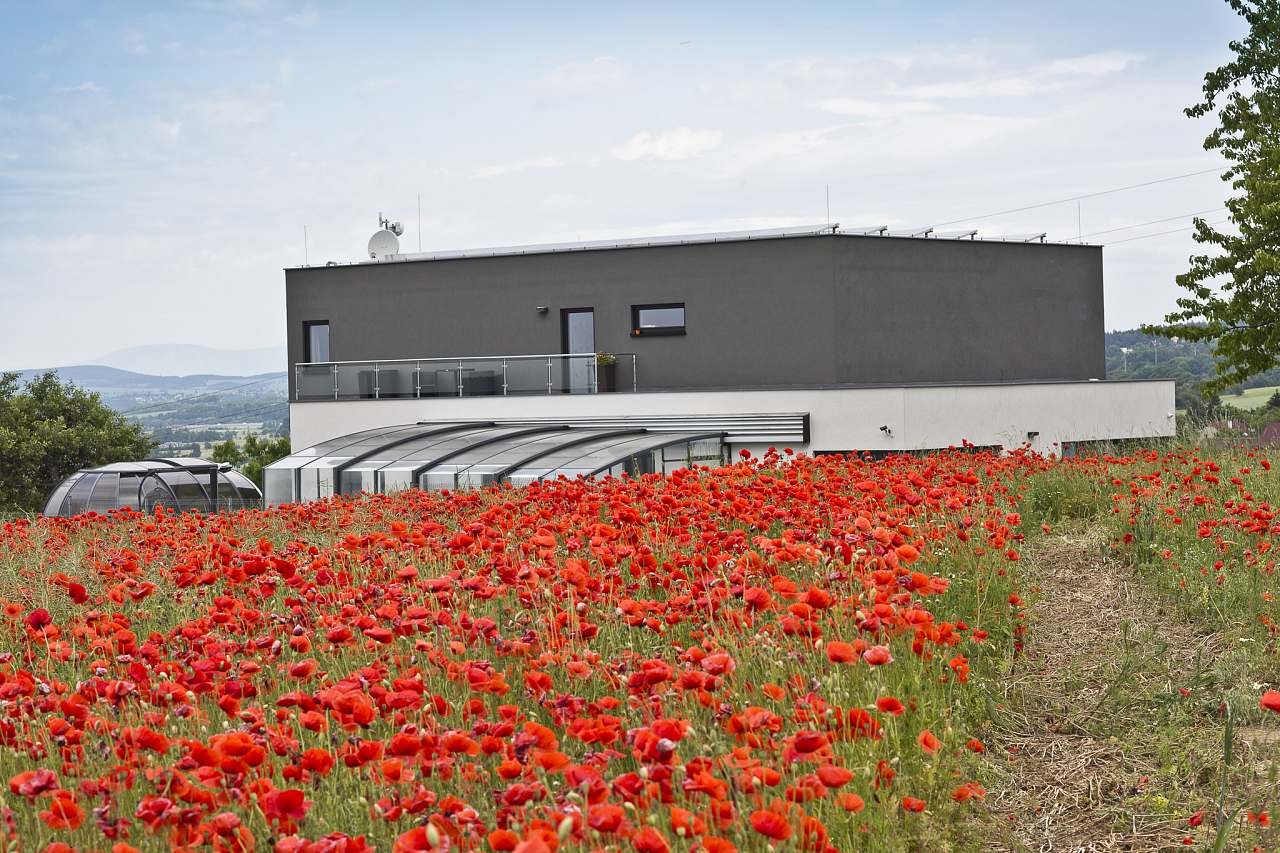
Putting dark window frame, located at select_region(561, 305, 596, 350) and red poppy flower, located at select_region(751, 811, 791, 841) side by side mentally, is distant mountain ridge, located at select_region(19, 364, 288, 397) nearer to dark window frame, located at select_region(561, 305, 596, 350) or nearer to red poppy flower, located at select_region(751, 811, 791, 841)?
dark window frame, located at select_region(561, 305, 596, 350)

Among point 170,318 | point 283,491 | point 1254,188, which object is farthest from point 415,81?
point 170,318

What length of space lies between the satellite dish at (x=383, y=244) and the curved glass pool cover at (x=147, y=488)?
711cm

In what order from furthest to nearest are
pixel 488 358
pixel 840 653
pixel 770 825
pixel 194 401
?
pixel 194 401 → pixel 488 358 → pixel 840 653 → pixel 770 825

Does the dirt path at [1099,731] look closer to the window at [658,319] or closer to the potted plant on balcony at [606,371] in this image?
the potted plant on balcony at [606,371]

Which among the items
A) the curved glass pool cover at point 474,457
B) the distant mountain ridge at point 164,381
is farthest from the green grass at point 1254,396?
the distant mountain ridge at point 164,381

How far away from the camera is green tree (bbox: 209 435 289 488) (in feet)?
173

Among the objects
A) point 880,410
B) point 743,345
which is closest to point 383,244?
point 743,345

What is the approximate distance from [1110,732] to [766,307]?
2159 cm

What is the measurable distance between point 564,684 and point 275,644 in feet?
3.39

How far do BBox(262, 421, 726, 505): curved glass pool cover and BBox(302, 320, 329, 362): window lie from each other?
21.5 feet

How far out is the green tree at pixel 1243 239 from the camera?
73.4 ft

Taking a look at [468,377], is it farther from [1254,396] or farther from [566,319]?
[1254,396]

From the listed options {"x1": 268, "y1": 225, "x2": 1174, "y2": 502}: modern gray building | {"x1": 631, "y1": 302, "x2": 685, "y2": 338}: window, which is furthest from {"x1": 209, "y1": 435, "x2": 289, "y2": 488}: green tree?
{"x1": 631, "y1": 302, "x2": 685, "y2": 338}: window

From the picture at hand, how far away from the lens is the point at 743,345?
26.6 meters
